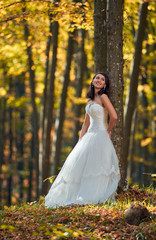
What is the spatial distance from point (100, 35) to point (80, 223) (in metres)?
4.13

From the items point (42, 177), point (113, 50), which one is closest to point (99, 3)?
point (113, 50)

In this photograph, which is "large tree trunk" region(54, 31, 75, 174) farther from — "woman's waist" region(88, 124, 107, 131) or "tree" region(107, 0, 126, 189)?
"woman's waist" region(88, 124, 107, 131)

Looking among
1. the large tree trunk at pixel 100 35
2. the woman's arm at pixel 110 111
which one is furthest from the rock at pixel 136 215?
the large tree trunk at pixel 100 35

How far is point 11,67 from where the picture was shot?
15.4 m

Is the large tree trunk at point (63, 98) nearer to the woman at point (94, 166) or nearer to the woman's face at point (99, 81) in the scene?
the woman's face at point (99, 81)

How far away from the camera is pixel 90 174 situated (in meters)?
6.72

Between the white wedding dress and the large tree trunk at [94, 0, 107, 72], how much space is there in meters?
1.05

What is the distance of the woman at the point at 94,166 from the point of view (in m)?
6.64

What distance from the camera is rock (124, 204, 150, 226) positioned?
5141 mm

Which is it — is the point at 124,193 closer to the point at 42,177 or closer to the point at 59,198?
the point at 59,198

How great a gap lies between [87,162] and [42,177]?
16.6 feet

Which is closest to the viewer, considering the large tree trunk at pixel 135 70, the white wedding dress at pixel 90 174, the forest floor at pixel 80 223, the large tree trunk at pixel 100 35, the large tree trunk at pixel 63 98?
the forest floor at pixel 80 223

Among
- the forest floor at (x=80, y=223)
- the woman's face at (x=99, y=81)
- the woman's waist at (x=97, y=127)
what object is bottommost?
the forest floor at (x=80, y=223)

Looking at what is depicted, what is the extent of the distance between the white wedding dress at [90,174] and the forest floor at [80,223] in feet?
0.98
